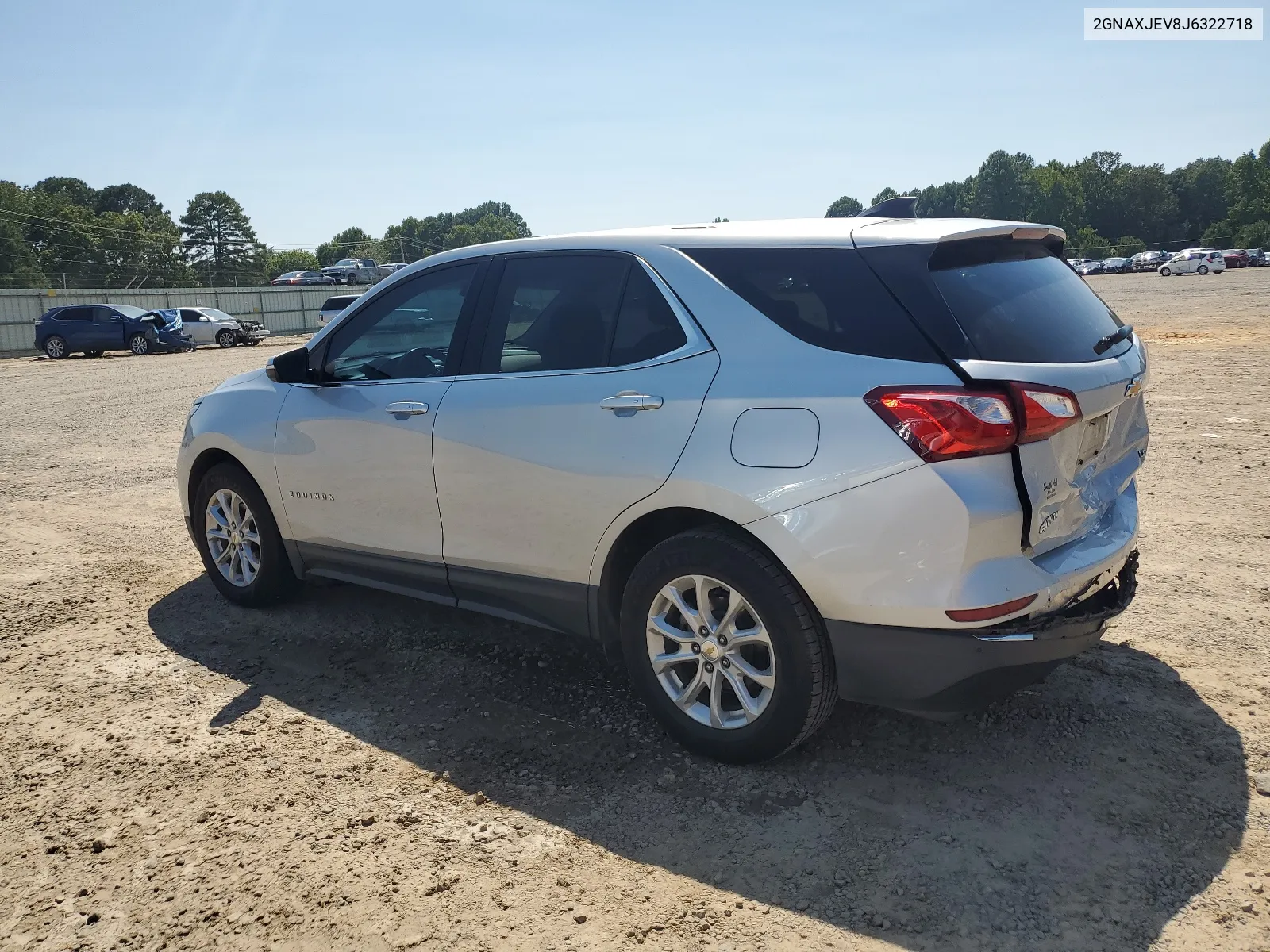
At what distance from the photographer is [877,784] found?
11.1ft

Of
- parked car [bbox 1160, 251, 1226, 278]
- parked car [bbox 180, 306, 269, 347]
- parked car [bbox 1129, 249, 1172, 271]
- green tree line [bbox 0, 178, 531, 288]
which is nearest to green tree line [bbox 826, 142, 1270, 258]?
parked car [bbox 1129, 249, 1172, 271]

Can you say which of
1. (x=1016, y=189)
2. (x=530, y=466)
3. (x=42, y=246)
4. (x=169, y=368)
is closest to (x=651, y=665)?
(x=530, y=466)

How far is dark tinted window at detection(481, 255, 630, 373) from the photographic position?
3840 mm

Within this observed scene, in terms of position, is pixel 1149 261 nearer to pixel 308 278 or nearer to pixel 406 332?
pixel 308 278

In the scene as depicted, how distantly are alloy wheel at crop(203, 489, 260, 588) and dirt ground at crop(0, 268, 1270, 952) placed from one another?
9.1 inches

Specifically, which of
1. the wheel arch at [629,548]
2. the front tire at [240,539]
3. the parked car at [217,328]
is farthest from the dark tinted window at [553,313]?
the parked car at [217,328]

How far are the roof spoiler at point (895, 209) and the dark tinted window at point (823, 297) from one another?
556 mm

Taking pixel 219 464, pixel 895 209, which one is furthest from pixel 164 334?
pixel 895 209

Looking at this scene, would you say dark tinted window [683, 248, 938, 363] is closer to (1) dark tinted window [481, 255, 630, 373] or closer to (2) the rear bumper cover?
(1) dark tinted window [481, 255, 630, 373]

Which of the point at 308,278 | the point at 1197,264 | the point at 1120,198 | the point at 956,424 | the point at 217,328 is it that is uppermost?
the point at 1120,198

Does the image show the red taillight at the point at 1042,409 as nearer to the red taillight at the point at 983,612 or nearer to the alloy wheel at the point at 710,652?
the red taillight at the point at 983,612

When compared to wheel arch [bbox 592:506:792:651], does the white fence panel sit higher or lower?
higher

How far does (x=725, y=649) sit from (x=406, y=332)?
7.36ft

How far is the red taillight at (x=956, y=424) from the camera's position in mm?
2922
